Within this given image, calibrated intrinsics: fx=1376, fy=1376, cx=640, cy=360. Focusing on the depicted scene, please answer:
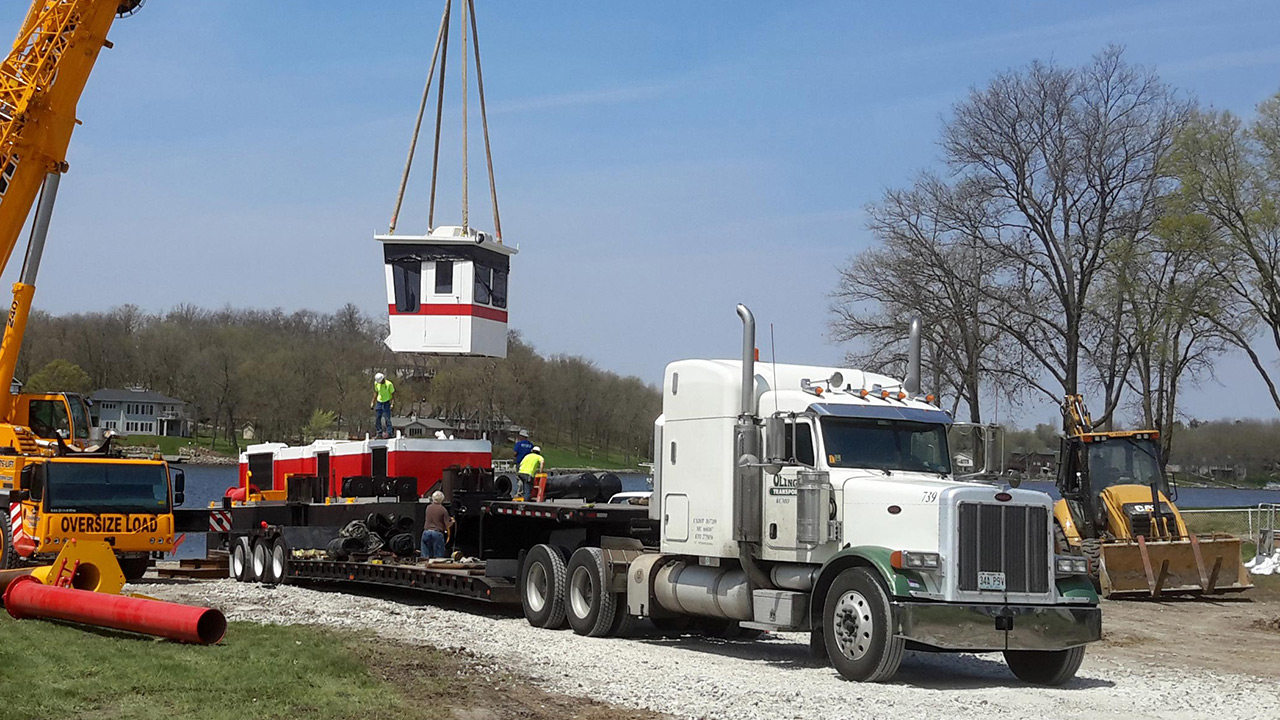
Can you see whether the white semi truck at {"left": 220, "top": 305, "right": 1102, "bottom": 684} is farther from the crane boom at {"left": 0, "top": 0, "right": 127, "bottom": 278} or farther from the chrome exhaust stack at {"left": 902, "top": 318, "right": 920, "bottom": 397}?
the crane boom at {"left": 0, "top": 0, "right": 127, "bottom": 278}

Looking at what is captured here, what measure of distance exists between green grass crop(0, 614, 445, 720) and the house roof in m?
93.4

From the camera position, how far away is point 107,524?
70.8ft

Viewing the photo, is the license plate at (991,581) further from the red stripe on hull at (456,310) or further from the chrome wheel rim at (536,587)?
the red stripe on hull at (456,310)

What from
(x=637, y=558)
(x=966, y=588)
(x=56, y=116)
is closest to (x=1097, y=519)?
(x=637, y=558)

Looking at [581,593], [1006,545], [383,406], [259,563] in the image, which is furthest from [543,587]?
[383,406]

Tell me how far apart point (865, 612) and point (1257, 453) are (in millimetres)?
72939

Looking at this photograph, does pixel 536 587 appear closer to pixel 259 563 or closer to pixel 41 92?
pixel 259 563

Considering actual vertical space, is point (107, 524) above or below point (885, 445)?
below

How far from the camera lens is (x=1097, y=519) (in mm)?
24438

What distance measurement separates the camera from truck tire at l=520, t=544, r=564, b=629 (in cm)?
1683

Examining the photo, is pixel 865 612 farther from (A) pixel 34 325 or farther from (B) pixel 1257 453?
(A) pixel 34 325

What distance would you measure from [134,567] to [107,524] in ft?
4.71

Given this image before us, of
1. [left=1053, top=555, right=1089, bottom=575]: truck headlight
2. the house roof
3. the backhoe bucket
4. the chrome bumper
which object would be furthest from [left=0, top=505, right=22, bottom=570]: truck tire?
the house roof

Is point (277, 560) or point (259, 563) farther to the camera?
point (259, 563)
